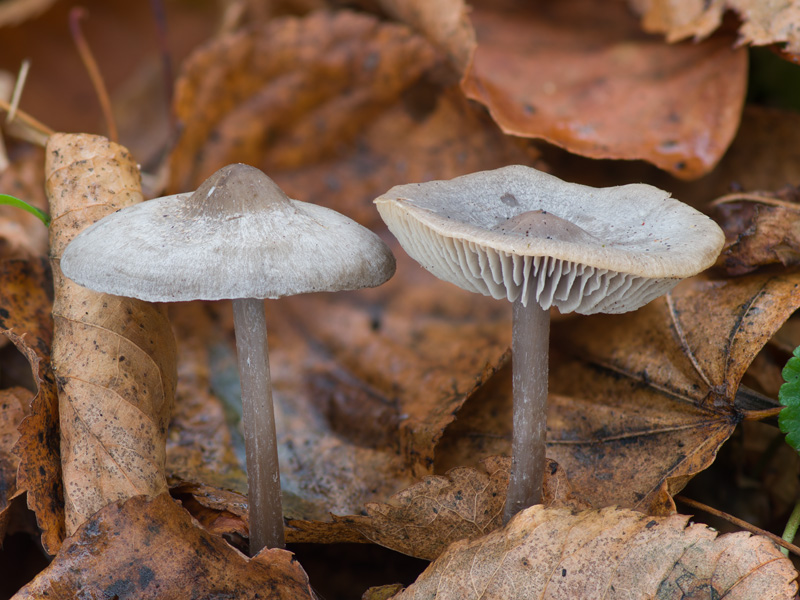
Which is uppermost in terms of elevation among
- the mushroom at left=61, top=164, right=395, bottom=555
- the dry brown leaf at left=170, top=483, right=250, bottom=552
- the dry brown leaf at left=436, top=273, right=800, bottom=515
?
the mushroom at left=61, top=164, right=395, bottom=555

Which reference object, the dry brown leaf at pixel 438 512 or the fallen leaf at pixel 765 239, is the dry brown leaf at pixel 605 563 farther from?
the fallen leaf at pixel 765 239

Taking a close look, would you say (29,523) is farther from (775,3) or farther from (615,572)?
(775,3)

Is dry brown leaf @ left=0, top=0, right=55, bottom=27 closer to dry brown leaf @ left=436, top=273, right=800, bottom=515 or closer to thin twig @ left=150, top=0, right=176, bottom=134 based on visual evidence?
thin twig @ left=150, top=0, right=176, bottom=134

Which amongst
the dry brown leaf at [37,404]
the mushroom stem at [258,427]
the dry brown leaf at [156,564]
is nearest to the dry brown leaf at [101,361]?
the dry brown leaf at [37,404]

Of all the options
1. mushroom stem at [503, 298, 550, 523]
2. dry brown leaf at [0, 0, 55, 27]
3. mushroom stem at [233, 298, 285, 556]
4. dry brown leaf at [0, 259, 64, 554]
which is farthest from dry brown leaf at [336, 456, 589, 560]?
dry brown leaf at [0, 0, 55, 27]

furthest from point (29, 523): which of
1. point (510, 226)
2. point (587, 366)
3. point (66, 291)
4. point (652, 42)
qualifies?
point (652, 42)
